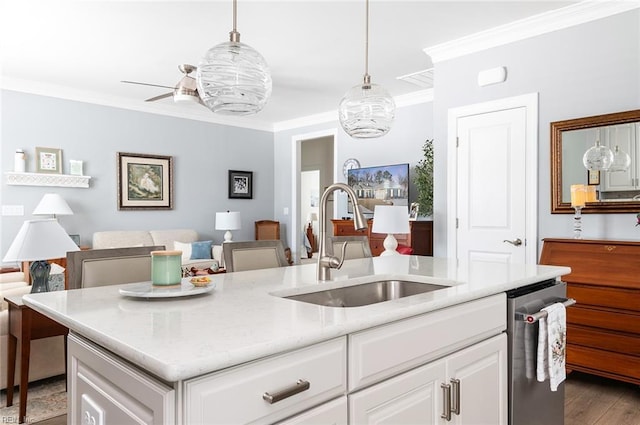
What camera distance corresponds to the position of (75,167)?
215 inches

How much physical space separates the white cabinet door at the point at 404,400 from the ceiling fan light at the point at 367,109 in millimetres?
1435

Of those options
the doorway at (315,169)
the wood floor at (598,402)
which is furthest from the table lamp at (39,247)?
the doorway at (315,169)

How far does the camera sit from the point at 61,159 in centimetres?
537

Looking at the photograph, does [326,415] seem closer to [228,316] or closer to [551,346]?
[228,316]

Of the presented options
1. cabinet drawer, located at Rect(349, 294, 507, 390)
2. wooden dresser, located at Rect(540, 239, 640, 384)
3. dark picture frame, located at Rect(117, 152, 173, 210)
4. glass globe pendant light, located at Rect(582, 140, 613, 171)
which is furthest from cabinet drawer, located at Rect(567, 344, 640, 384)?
dark picture frame, located at Rect(117, 152, 173, 210)

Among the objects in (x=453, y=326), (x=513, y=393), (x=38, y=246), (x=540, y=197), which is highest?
(x=540, y=197)

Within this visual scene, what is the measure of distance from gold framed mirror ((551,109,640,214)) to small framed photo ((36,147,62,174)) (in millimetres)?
5248

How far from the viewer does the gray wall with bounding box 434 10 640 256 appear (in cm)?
306

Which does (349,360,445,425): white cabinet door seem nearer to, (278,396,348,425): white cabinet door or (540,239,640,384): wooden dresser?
(278,396,348,425): white cabinet door

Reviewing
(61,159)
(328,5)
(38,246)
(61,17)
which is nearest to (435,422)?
(38,246)

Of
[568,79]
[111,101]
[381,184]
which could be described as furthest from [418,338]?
[111,101]

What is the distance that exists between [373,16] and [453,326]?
265 centimetres

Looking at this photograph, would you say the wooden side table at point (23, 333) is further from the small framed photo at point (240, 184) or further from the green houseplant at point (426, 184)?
the small framed photo at point (240, 184)

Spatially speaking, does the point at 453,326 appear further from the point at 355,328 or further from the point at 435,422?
the point at 355,328
